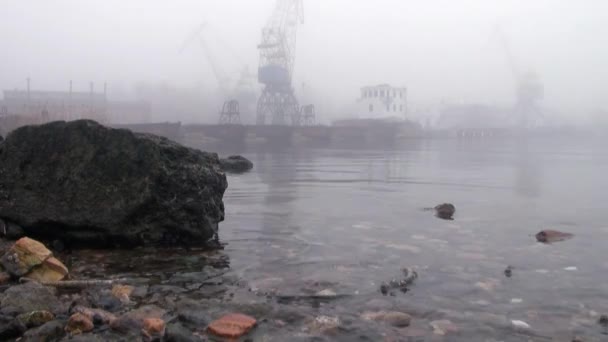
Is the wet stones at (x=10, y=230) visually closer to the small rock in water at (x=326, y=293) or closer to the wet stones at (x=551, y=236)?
the small rock in water at (x=326, y=293)

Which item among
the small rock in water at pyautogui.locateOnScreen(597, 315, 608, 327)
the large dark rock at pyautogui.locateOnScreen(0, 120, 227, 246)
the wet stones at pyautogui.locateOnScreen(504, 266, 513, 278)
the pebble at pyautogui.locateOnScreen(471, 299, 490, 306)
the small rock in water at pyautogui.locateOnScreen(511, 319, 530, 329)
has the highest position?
the large dark rock at pyautogui.locateOnScreen(0, 120, 227, 246)

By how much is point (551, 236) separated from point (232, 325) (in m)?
6.43

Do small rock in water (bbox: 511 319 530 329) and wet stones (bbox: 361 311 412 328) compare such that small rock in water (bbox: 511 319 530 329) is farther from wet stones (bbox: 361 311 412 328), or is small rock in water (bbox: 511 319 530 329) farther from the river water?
wet stones (bbox: 361 311 412 328)

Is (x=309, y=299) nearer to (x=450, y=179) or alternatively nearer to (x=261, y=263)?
(x=261, y=263)

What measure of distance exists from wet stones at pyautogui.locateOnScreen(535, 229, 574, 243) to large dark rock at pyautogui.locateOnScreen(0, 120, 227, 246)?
5.41 metres

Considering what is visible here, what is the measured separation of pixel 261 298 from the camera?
585 centimetres

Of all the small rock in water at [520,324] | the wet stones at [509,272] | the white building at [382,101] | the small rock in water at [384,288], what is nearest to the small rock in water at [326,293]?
the small rock in water at [384,288]

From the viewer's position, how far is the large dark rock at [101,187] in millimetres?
8070

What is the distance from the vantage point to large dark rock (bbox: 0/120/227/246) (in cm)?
807

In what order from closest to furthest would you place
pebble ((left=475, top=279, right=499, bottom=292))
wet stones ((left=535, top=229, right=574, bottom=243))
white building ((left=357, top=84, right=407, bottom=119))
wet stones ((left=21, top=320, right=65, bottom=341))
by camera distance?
wet stones ((left=21, top=320, right=65, bottom=341)) → pebble ((left=475, top=279, right=499, bottom=292)) → wet stones ((left=535, top=229, right=574, bottom=243)) → white building ((left=357, top=84, right=407, bottom=119))

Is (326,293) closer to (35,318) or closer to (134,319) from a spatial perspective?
(134,319)

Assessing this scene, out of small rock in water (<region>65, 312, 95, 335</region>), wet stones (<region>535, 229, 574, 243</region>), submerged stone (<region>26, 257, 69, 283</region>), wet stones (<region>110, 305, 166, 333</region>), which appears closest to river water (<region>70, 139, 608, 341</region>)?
wet stones (<region>535, 229, 574, 243</region>)

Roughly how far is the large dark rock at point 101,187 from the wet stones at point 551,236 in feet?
17.7

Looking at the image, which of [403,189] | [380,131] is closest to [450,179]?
[403,189]
